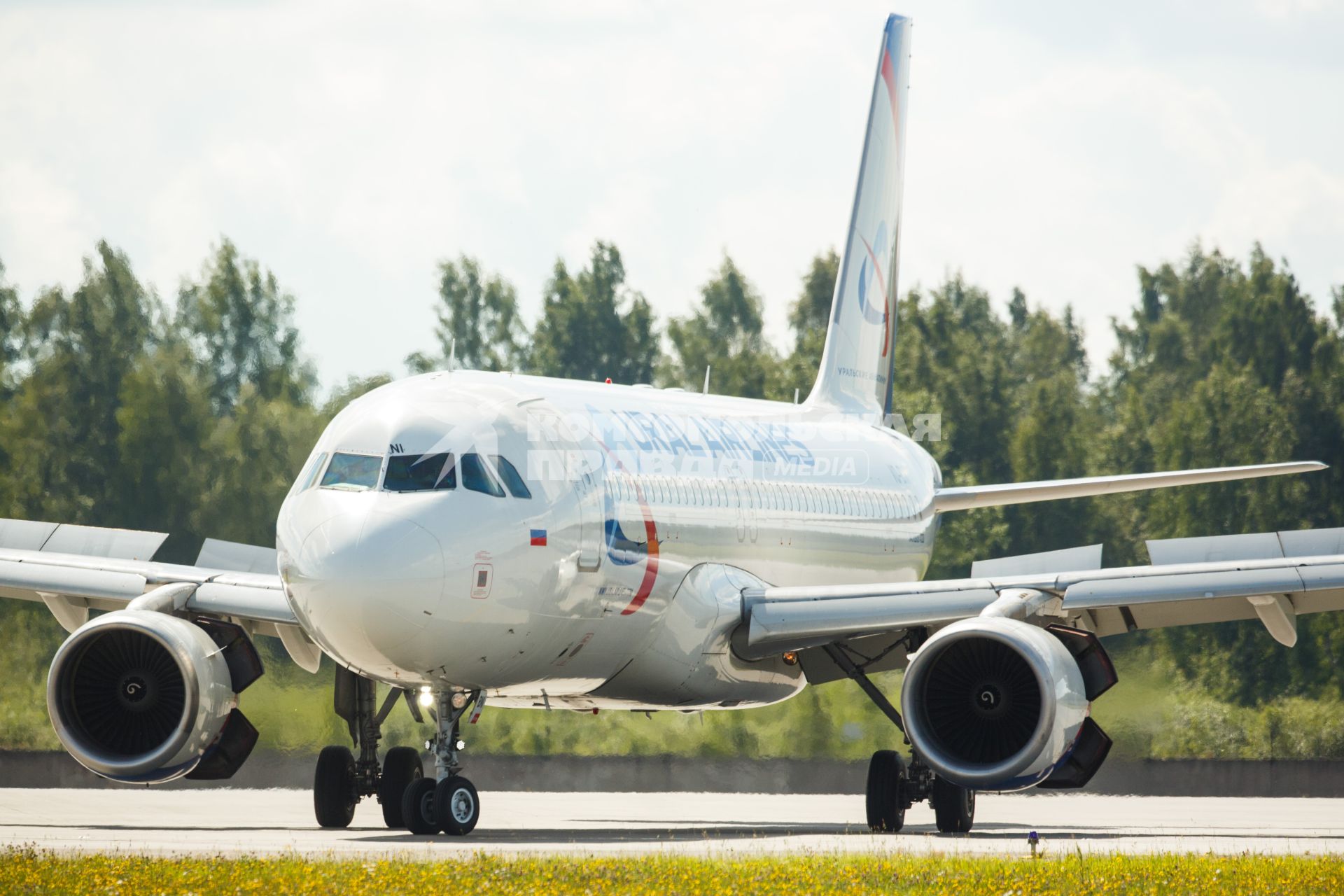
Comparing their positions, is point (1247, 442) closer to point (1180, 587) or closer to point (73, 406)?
point (73, 406)

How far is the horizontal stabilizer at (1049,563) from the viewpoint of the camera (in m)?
18.7

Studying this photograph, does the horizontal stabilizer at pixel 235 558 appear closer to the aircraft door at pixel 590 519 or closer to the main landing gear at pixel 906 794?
the aircraft door at pixel 590 519

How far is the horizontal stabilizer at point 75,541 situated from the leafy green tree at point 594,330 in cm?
4630

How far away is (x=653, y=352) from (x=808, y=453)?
46.2 m

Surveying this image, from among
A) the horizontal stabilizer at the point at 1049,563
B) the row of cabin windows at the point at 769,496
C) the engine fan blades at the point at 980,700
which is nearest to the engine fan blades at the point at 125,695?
the row of cabin windows at the point at 769,496

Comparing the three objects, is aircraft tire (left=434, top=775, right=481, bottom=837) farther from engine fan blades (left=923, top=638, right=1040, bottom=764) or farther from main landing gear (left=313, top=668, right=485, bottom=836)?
engine fan blades (left=923, top=638, right=1040, bottom=764)

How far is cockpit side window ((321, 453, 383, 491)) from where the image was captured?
16641mm

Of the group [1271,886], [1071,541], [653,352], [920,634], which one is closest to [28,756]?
[920,634]

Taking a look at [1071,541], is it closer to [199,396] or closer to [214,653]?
[199,396]

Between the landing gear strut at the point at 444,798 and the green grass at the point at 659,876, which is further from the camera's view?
the landing gear strut at the point at 444,798

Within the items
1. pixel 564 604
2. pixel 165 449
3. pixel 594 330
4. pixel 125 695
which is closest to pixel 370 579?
pixel 564 604

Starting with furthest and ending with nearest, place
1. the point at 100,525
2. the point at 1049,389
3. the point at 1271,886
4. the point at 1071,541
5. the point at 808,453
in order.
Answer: the point at 1049,389 → the point at 1071,541 → the point at 100,525 → the point at 808,453 → the point at 1271,886

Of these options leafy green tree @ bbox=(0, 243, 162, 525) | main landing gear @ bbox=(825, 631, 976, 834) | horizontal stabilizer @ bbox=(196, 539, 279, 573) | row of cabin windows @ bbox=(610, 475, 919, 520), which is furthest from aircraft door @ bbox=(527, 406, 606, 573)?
leafy green tree @ bbox=(0, 243, 162, 525)

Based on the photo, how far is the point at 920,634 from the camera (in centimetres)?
2072
